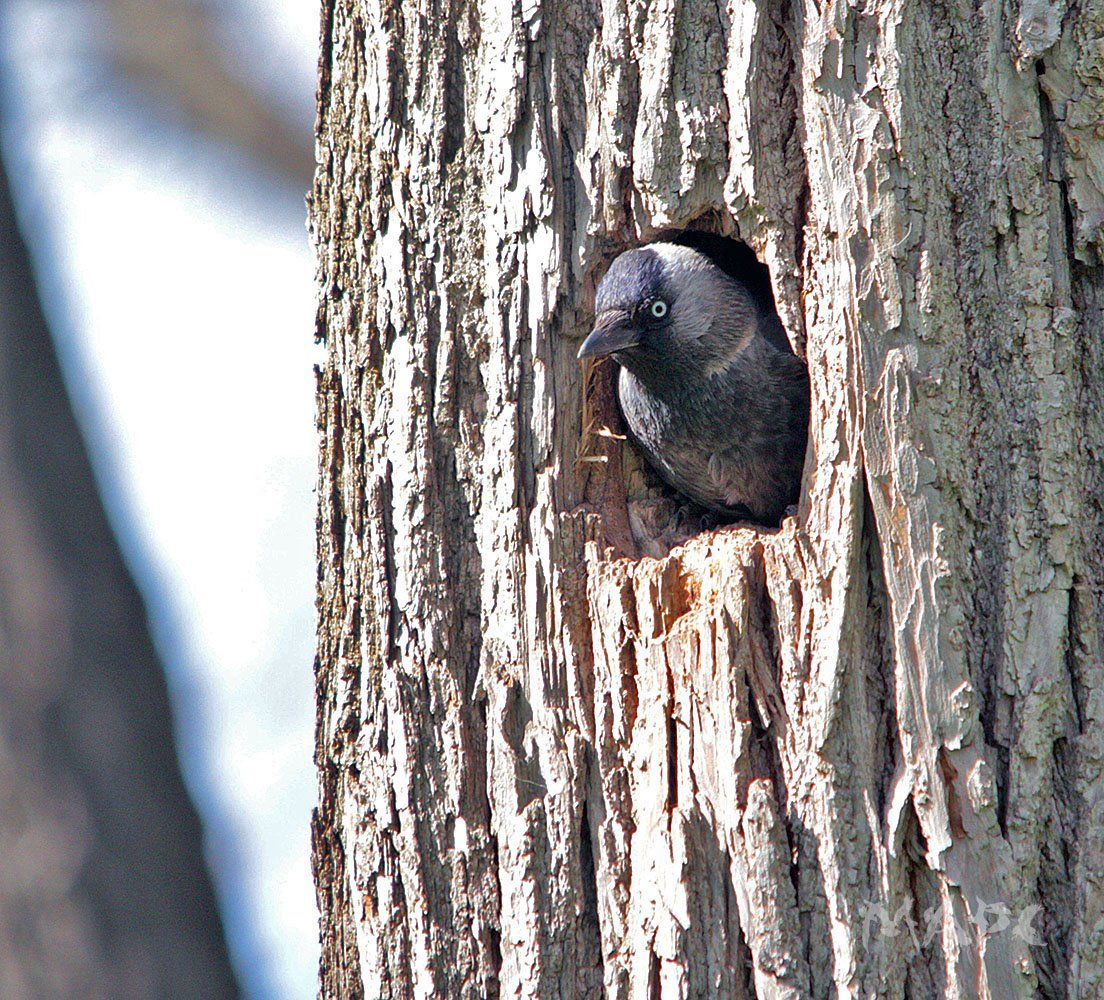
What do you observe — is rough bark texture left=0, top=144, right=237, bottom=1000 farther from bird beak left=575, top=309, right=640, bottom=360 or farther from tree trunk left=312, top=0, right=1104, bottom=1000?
bird beak left=575, top=309, right=640, bottom=360

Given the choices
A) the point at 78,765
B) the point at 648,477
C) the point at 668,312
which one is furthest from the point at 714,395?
the point at 78,765

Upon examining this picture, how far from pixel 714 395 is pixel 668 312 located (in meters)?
0.31

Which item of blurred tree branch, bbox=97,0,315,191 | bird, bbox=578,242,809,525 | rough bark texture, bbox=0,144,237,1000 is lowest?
rough bark texture, bbox=0,144,237,1000

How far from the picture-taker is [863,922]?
220 centimetres

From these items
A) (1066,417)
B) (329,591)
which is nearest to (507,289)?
(329,591)

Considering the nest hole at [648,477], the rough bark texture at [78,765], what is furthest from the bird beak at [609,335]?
the rough bark texture at [78,765]

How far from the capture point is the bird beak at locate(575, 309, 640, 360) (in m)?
2.85

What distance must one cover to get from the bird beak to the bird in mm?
218

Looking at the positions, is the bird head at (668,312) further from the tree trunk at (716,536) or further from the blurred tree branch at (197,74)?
the blurred tree branch at (197,74)

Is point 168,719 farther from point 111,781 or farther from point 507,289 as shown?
point 507,289

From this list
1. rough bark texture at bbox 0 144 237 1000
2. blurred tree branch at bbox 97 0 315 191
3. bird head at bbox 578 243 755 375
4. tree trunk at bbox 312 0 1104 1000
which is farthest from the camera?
blurred tree branch at bbox 97 0 315 191

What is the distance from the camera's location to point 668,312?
141 inches

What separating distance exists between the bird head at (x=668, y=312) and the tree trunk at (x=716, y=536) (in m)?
0.16

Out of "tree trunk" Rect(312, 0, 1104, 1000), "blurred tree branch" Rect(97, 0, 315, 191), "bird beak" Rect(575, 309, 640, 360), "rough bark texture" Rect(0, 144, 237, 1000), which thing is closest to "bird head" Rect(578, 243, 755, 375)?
"bird beak" Rect(575, 309, 640, 360)
